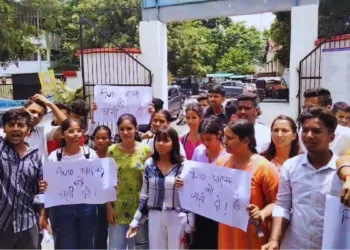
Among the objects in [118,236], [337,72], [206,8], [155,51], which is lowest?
[118,236]

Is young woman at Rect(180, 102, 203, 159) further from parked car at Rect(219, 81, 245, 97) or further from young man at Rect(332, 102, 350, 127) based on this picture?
parked car at Rect(219, 81, 245, 97)

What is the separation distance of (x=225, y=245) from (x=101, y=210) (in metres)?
1.26

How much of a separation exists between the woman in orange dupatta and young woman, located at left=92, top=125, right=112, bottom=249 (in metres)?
1.22

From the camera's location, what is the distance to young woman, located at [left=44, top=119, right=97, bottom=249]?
Answer: 333cm

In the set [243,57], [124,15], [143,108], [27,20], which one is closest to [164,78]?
[143,108]

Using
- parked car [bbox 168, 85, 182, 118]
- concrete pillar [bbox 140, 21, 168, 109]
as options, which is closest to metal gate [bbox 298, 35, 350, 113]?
concrete pillar [bbox 140, 21, 168, 109]

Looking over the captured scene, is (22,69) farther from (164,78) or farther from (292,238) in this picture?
(292,238)

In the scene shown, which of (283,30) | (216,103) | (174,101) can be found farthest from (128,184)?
(283,30)

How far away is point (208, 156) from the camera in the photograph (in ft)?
11.1

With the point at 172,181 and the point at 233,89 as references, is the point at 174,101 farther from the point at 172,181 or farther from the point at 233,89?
the point at 233,89

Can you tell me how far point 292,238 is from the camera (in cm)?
232

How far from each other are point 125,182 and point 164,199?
A: 484mm

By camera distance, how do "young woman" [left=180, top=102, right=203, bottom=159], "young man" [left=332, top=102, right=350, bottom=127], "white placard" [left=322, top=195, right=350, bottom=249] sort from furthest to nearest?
1. "young man" [left=332, top=102, right=350, bottom=127]
2. "young woman" [left=180, top=102, right=203, bottom=159]
3. "white placard" [left=322, top=195, right=350, bottom=249]

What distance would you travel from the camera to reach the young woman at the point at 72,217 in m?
3.33
